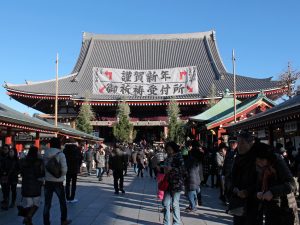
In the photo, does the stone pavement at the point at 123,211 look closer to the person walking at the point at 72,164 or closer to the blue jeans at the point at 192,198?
the blue jeans at the point at 192,198

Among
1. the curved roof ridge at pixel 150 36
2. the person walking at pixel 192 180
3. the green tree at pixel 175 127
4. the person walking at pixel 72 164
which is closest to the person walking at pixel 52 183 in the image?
the person walking at pixel 192 180

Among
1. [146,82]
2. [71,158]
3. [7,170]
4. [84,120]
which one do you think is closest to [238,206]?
[7,170]

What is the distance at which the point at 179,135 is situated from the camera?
32.3 m

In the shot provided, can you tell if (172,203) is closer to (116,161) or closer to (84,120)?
(116,161)

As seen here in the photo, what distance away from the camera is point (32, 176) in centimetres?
728

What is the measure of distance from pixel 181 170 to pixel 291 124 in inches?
308

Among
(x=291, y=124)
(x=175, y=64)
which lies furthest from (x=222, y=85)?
(x=291, y=124)

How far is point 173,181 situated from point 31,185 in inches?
101

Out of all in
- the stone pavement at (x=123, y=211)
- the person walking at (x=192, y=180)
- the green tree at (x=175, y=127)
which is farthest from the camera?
the green tree at (x=175, y=127)

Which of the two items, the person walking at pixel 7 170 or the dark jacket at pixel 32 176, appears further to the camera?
the person walking at pixel 7 170

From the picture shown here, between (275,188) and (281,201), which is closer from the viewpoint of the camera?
(275,188)

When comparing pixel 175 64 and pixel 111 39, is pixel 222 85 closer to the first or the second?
pixel 175 64

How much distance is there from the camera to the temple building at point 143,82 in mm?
35875

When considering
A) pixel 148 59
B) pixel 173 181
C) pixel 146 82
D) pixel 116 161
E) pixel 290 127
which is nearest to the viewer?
pixel 173 181
